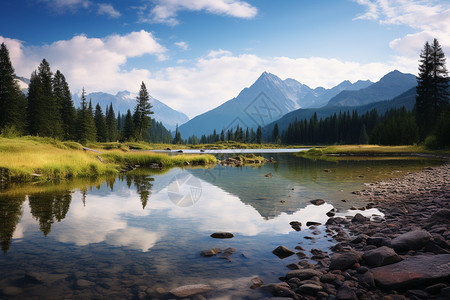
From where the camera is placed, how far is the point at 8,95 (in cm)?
5112

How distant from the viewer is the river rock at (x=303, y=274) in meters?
5.27

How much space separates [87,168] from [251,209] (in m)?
17.3

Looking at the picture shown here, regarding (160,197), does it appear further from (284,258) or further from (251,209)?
(284,258)

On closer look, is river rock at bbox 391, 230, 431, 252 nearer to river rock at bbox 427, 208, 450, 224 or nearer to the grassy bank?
river rock at bbox 427, 208, 450, 224

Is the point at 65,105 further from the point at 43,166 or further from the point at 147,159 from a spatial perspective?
the point at 43,166

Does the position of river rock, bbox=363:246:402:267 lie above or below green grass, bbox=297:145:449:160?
below

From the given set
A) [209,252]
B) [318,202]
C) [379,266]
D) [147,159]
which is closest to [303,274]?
[379,266]

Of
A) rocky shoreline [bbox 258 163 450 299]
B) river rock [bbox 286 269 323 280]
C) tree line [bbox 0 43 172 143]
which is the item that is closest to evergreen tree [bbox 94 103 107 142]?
tree line [bbox 0 43 172 143]

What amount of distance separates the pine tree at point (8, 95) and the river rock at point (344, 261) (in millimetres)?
60743

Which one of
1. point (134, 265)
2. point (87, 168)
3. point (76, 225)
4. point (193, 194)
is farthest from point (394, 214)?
point (87, 168)

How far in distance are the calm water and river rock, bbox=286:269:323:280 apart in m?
0.35

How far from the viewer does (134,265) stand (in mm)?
6098

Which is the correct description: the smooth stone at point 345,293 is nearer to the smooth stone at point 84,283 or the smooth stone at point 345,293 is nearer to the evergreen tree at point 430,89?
the smooth stone at point 84,283

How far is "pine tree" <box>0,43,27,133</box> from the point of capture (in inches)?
1981
